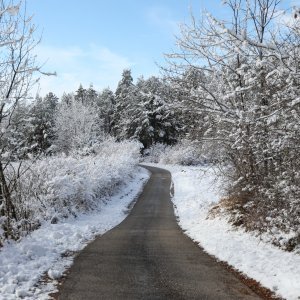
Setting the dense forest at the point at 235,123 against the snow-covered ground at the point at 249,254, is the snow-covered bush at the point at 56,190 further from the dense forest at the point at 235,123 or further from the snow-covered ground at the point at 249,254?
the snow-covered ground at the point at 249,254

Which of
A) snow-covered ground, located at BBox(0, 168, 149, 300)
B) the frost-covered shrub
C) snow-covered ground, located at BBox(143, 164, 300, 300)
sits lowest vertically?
A: snow-covered ground, located at BBox(0, 168, 149, 300)

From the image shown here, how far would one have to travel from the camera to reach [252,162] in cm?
1225

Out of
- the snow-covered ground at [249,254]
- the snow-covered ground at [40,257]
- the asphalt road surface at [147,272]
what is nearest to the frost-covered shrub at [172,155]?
the snow-covered ground at [249,254]

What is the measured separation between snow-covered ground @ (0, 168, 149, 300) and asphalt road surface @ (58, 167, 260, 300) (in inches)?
13.0

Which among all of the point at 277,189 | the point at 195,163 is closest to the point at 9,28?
the point at 277,189

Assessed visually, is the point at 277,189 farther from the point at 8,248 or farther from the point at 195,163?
the point at 195,163

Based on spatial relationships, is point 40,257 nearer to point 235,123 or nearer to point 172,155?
point 235,123

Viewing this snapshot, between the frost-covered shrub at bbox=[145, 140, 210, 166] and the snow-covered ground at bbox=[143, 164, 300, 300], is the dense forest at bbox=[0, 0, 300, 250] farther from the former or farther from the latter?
the frost-covered shrub at bbox=[145, 140, 210, 166]

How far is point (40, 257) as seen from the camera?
9.35 m

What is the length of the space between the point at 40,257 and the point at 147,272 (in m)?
2.56

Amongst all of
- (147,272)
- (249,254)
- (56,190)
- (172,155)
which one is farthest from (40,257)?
(172,155)

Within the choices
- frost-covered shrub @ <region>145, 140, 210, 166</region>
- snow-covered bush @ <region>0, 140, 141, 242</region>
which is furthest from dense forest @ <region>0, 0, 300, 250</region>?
frost-covered shrub @ <region>145, 140, 210, 166</region>

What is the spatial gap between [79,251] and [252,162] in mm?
5327

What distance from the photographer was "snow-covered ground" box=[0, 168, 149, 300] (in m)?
7.02
